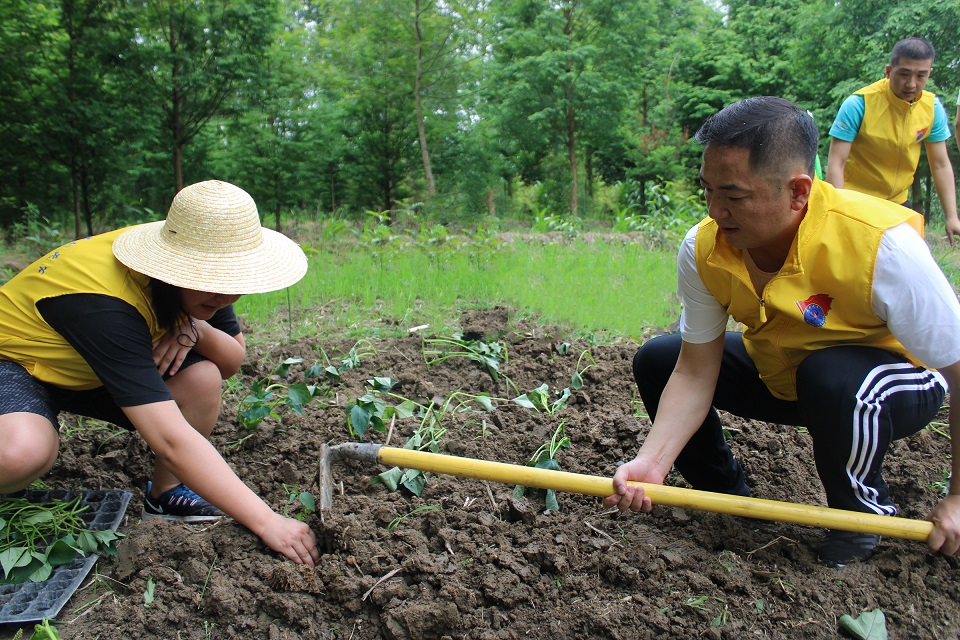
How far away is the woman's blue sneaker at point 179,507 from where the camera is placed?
231 cm

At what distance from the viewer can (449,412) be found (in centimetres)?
295

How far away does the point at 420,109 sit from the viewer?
9.02 meters

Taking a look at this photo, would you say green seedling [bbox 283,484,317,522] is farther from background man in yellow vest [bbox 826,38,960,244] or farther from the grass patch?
background man in yellow vest [bbox 826,38,960,244]

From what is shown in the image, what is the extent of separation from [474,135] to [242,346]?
797 centimetres

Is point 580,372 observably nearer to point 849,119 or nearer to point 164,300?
point 164,300

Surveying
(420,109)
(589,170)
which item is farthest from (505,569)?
(589,170)

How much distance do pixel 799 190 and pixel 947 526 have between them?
0.92 m

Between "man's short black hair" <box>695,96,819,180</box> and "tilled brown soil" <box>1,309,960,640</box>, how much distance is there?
3.64 ft

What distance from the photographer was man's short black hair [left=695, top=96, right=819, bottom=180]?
166 centimetres

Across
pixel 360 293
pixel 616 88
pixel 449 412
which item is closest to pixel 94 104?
pixel 360 293

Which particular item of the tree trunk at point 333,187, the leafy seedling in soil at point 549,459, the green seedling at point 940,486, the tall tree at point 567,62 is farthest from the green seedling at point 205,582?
the tall tree at point 567,62

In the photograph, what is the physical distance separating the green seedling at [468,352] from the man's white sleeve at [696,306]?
1.27 meters

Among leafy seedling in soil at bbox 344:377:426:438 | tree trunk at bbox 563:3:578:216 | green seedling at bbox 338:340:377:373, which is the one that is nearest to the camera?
leafy seedling in soil at bbox 344:377:426:438

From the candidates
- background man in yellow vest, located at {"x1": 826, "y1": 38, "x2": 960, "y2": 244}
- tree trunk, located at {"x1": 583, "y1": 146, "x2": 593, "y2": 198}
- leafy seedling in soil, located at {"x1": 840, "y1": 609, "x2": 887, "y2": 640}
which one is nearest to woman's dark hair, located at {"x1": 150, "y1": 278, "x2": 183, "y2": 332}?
leafy seedling in soil, located at {"x1": 840, "y1": 609, "x2": 887, "y2": 640}
